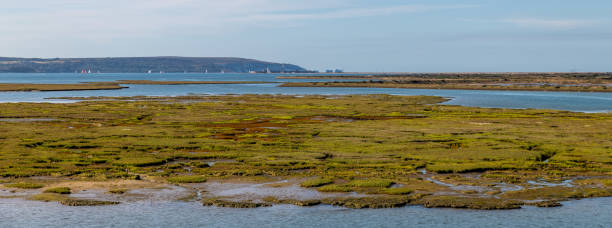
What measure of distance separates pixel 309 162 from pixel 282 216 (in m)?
12.3

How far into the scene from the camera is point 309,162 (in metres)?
39.3

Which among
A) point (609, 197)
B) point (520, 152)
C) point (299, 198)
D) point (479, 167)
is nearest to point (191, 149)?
point (299, 198)

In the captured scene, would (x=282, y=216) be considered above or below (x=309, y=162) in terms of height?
below

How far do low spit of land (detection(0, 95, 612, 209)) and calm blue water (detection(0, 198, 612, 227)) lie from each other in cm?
99

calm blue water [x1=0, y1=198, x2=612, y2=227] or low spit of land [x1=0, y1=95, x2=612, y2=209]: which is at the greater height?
low spit of land [x1=0, y1=95, x2=612, y2=209]

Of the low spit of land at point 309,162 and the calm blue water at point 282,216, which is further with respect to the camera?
the low spit of land at point 309,162

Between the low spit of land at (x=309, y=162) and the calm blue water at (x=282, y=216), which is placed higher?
the low spit of land at (x=309, y=162)

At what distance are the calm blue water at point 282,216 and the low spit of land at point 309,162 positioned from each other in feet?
3.25

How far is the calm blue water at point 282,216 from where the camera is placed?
84.8 ft

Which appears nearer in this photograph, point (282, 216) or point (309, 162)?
→ point (282, 216)

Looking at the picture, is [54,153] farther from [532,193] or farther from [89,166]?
[532,193]

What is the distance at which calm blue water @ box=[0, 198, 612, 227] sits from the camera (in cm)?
2584

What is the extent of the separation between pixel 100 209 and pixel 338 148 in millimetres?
21205

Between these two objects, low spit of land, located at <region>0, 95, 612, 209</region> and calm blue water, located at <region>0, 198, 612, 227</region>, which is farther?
low spit of land, located at <region>0, 95, 612, 209</region>
